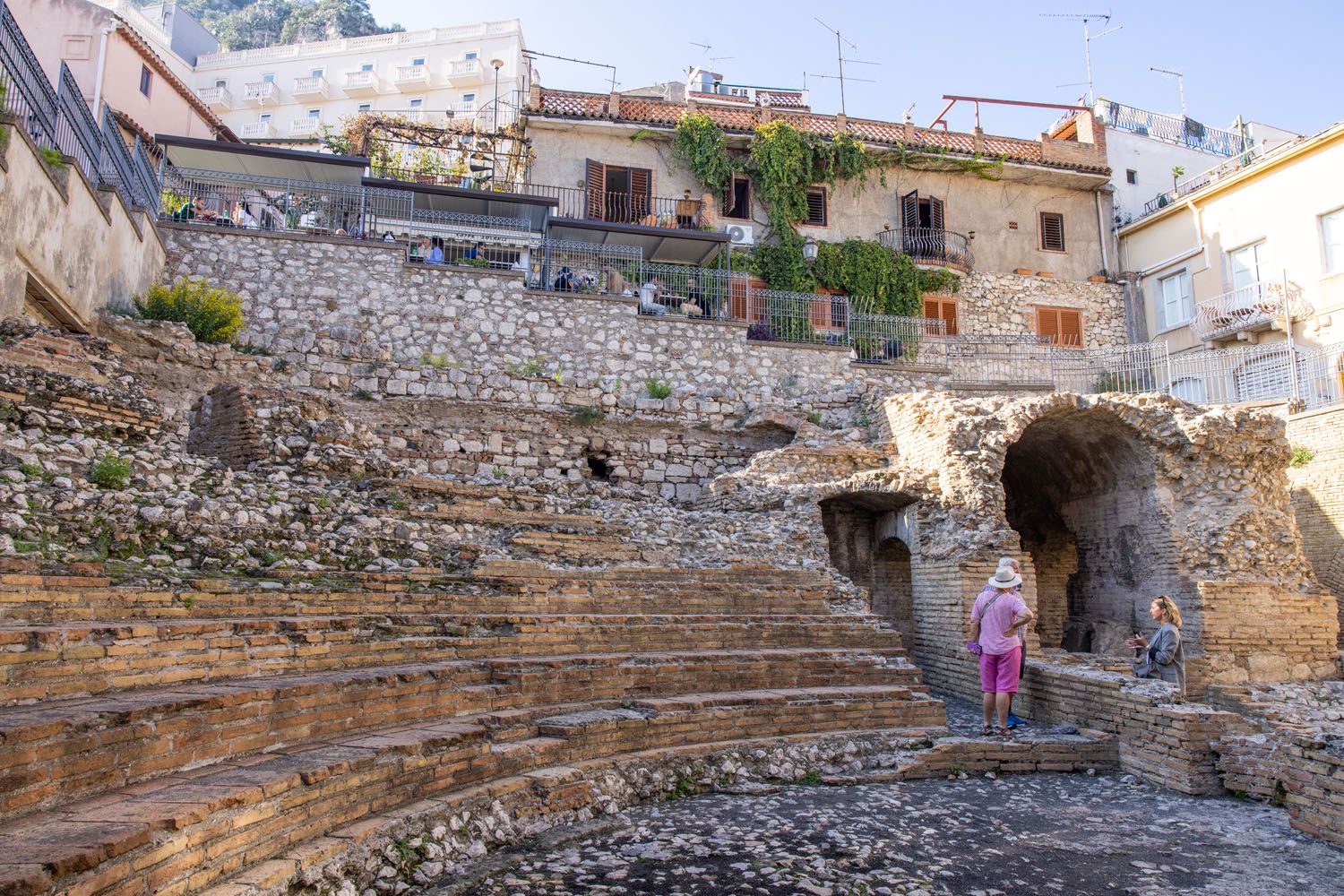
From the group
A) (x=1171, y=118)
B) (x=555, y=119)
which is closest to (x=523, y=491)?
(x=555, y=119)

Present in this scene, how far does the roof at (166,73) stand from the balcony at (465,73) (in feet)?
62.1

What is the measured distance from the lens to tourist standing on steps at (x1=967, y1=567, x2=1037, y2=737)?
28.6ft

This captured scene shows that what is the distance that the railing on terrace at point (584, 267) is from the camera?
1809 centimetres

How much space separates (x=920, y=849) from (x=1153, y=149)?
2774cm

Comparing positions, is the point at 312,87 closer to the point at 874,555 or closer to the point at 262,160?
the point at 262,160

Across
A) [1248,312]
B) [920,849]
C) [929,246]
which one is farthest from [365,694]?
[1248,312]

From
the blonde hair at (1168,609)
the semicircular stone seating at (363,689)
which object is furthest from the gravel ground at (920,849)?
the blonde hair at (1168,609)

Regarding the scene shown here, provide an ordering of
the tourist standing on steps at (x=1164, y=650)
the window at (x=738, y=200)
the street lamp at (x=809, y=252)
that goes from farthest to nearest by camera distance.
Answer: the window at (x=738, y=200)
the street lamp at (x=809, y=252)
the tourist standing on steps at (x=1164, y=650)

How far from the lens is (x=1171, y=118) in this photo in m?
29.4

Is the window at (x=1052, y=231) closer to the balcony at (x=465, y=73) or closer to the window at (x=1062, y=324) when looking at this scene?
the window at (x=1062, y=324)

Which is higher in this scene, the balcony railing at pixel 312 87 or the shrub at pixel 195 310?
the balcony railing at pixel 312 87

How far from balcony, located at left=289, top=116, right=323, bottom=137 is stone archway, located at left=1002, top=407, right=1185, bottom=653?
1485 inches

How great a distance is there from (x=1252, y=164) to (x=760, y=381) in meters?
14.7

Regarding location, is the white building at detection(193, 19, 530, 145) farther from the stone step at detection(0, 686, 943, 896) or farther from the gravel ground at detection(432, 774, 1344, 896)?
the gravel ground at detection(432, 774, 1344, 896)
